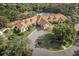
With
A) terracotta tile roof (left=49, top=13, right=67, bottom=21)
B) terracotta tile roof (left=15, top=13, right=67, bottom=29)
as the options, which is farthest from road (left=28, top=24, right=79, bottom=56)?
terracotta tile roof (left=49, top=13, right=67, bottom=21)

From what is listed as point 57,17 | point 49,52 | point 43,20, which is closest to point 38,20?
point 43,20

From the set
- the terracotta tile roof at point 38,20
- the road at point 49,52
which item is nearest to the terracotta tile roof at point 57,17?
the terracotta tile roof at point 38,20

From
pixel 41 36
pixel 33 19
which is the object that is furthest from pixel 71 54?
pixel 33 19

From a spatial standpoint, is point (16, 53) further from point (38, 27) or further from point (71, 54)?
point (71, 54)

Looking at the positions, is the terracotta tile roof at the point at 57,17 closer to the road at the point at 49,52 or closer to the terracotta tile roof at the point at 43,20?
the terracotta tile roof at the point at 43,20

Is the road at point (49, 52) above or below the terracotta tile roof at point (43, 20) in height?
below

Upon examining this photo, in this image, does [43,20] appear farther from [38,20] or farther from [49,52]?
[49,52]

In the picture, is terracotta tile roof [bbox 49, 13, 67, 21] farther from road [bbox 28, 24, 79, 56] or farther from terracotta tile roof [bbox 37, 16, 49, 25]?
road [bbox 28, 24, 79, 56]

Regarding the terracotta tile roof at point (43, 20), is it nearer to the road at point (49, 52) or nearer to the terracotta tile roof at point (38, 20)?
the terracotta tile roof at point (38, 20)

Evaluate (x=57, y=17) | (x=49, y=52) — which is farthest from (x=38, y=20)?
(x=49, y=52)

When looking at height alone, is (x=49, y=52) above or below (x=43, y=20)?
below

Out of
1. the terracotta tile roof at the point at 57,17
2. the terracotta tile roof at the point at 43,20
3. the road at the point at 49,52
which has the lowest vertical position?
the road at the point at 49,52
